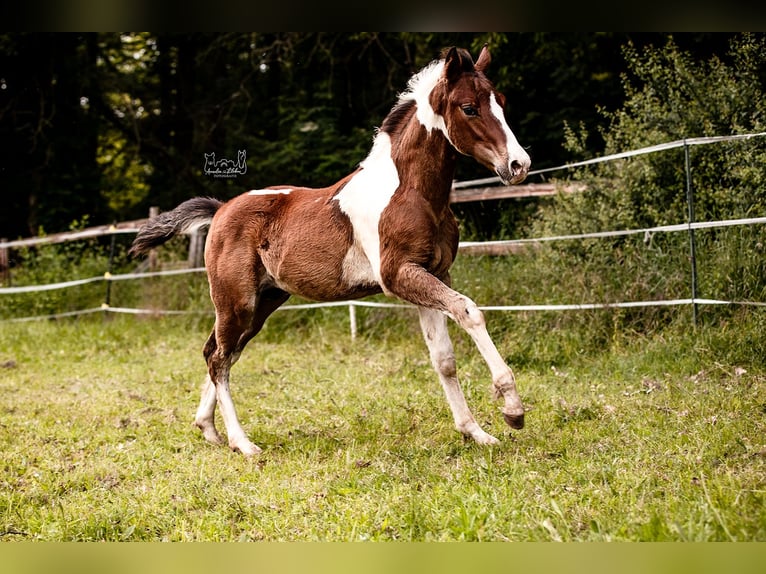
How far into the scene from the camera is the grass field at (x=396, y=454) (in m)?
2.40

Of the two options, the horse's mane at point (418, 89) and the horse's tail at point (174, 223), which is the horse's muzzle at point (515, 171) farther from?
the horse's tail at point (174, 223)

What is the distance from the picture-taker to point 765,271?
4.78 m

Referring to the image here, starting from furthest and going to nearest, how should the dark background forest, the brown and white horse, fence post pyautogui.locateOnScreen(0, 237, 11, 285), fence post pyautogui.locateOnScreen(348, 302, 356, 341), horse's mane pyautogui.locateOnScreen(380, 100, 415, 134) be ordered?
1. fence post pyautogui.locateOnScreen(0, 237, 11, 285)
2. the dark background forest
3. fence post pyautogui.locateOnScreen(348, 302, 356, 341)
4. horse's mane pyautogui.locateOnScreen(380, 100, 415, 134)
5. the brown and white horse

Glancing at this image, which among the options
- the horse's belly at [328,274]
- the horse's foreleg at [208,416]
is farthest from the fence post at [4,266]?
the horse's belly at [328,274]

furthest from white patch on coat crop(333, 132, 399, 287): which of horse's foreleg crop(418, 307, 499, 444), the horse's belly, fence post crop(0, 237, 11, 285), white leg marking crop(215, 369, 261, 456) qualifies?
fence post crop(0, 237, 11, 285)

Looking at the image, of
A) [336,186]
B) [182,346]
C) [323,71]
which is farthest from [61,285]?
[336,186]

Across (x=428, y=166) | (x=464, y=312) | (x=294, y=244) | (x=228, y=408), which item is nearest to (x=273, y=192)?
(x=294, y=244)

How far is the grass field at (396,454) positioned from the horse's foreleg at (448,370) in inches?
4.5

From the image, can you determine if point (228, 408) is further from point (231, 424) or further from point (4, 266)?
point (4, 266)

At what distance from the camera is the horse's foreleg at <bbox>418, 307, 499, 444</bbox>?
3564mm

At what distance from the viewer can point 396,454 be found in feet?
11.2

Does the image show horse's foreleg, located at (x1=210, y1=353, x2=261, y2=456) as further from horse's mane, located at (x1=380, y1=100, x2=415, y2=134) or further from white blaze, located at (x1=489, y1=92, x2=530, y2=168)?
white blaze, located at (x1=489, y1=92, x2=530, y2=168)

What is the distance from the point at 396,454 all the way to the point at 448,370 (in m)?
0.52

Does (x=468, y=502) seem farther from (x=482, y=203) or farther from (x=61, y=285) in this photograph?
(x=61, y=285)
